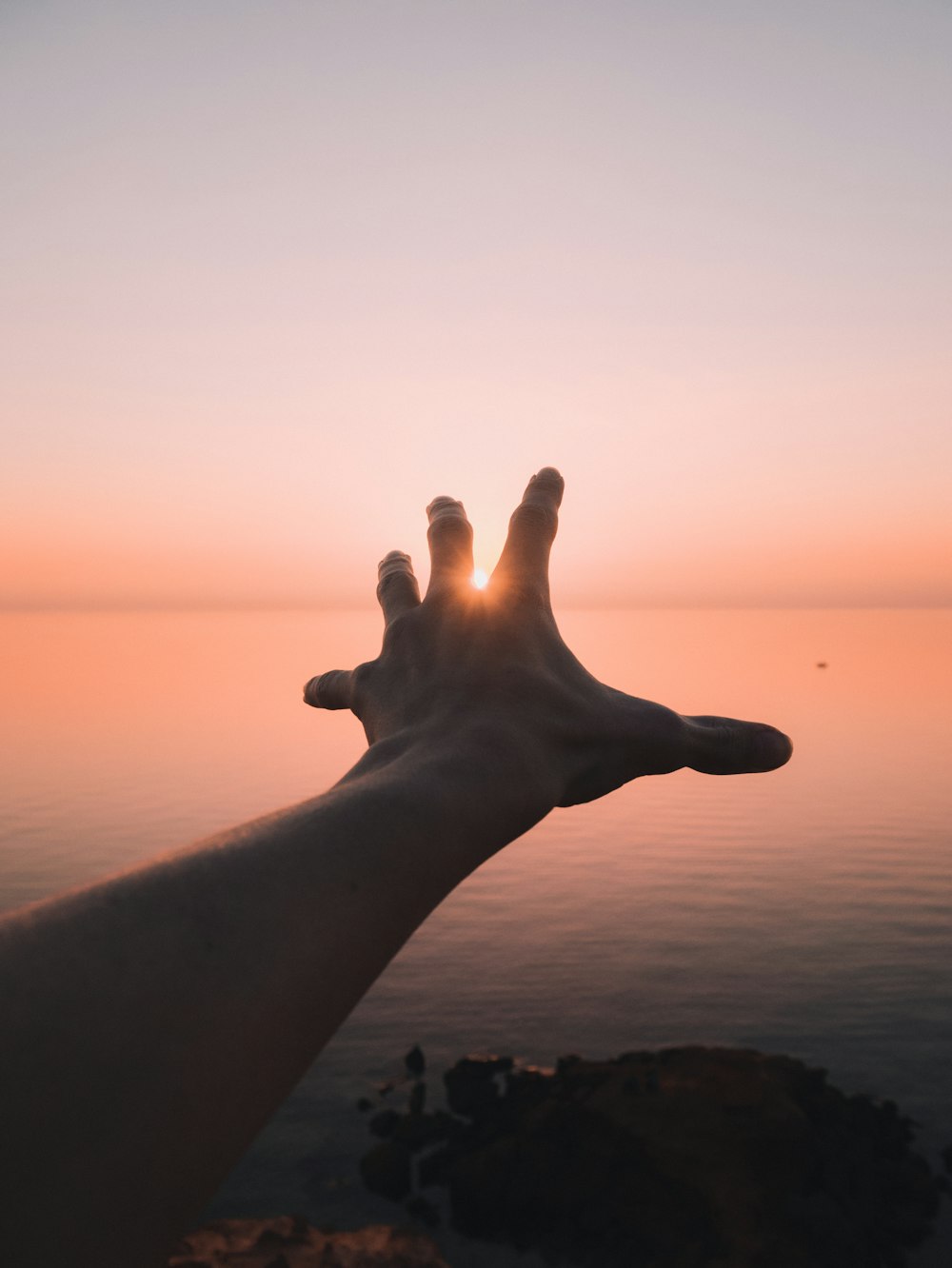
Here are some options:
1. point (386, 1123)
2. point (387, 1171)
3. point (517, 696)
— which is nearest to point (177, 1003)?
point (517, 696)

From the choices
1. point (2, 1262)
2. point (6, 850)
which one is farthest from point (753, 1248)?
point (6, 850)

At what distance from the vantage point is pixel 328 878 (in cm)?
186

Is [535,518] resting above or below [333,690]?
above

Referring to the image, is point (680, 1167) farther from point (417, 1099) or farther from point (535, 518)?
point (535, 518)

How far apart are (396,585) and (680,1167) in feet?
77.8

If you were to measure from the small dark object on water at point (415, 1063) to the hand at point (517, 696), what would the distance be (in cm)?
3265

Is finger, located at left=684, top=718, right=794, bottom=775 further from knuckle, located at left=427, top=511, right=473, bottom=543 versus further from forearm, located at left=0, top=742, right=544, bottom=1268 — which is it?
forearm, located at left=0, top=742, right=544, bottom=1268

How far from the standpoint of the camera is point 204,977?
152 cm

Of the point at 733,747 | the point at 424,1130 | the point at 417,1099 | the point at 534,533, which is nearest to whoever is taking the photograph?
the point at 733,747

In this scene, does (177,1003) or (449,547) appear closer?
(177,1003)

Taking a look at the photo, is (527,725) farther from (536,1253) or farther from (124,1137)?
(536,1253)

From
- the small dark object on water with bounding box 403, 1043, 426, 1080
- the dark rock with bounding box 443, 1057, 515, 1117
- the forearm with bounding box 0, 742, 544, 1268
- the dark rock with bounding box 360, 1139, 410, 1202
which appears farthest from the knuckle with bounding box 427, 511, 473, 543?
Result: the small dark object on water with bounding box 403, 1043, 426, 1080

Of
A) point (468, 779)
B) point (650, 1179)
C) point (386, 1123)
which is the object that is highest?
point (468, 779)

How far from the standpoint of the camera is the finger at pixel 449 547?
3.85 m
